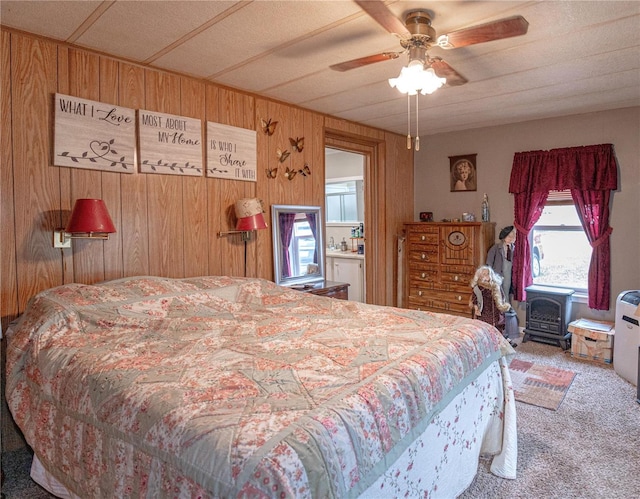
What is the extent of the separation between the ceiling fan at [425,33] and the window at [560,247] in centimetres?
278

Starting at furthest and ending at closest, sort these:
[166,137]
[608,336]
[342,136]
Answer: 1. [342,136]
2. [608,336]
3. [166,137]

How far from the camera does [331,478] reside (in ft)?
3.51

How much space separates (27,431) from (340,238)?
4935mm

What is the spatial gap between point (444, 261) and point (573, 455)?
2.76m

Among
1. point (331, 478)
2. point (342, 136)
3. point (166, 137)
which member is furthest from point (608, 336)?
point (166, 137)

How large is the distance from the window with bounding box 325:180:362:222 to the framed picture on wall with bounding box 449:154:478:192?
1.43 m

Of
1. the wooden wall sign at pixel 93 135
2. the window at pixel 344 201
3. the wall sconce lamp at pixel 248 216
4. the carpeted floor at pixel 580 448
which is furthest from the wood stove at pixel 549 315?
the wooden wall sign at pixel 93 135

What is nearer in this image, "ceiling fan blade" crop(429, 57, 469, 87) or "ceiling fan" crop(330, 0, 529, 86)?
"ceiling fan" crop(330, 0, 529, 86)

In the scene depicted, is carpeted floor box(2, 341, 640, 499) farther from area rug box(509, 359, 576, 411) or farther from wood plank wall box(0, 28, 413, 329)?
wood plank wall box(0, 28, 413, 329)

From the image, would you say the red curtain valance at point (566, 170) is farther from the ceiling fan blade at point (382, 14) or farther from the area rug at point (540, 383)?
the ceiling fan blade at point (382, 14)

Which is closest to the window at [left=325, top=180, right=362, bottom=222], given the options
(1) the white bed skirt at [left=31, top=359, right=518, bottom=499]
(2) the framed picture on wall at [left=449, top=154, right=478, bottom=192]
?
(2) the framed picture on wall at [left=449, top=154, right=478, bottom=192]

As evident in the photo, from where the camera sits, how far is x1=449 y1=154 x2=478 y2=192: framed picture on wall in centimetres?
502

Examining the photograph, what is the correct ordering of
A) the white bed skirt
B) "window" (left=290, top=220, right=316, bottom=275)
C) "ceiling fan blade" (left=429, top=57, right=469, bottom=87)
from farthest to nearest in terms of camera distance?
"window" (left=290, top=220, right=316, bottom=275)
"ceiling fan blade" (left=429, top=57, right=469, bottom=87)
the white bed skirt

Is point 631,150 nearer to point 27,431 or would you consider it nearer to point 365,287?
point 365,287
